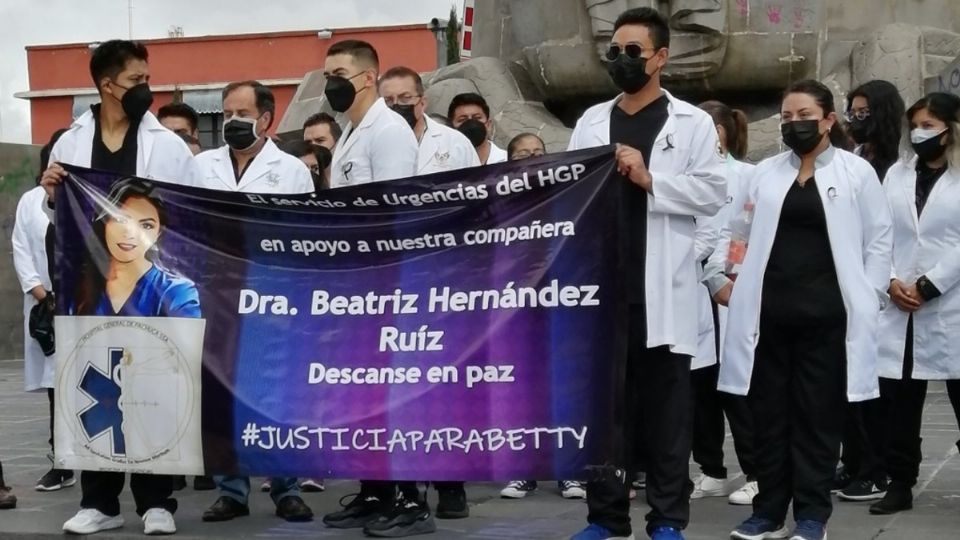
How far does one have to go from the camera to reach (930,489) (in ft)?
24.3

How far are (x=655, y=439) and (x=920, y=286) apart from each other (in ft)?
5.75

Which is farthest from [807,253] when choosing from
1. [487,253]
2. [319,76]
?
[319,76]

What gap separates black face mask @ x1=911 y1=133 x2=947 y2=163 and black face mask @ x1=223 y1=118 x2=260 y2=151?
315cm

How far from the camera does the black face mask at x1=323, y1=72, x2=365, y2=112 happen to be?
22.2 feet

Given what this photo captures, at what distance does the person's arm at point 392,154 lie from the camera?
661cm

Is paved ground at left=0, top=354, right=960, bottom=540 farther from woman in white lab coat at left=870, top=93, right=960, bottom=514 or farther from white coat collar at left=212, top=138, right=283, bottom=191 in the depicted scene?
white coat collar at left=212, top=138, right=283, bottom=191

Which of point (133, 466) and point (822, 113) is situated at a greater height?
point (822, 113)

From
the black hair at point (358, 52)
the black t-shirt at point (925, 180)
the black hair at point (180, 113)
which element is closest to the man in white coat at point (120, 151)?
the black hair at point (358, 52)

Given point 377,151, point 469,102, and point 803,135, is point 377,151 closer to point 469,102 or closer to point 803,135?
point 803,135

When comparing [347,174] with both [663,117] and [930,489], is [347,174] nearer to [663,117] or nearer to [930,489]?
[663,117]

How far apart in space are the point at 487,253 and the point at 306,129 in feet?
12.4

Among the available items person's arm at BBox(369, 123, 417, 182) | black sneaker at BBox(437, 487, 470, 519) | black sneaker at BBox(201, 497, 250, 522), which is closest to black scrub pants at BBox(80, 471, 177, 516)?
black sneaker at BBox(201, 497, 250, 522)

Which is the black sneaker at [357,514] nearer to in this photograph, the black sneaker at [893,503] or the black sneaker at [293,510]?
the black sneaker at [293,510]

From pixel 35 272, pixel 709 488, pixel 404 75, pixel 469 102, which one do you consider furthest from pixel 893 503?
pixel 35 272
